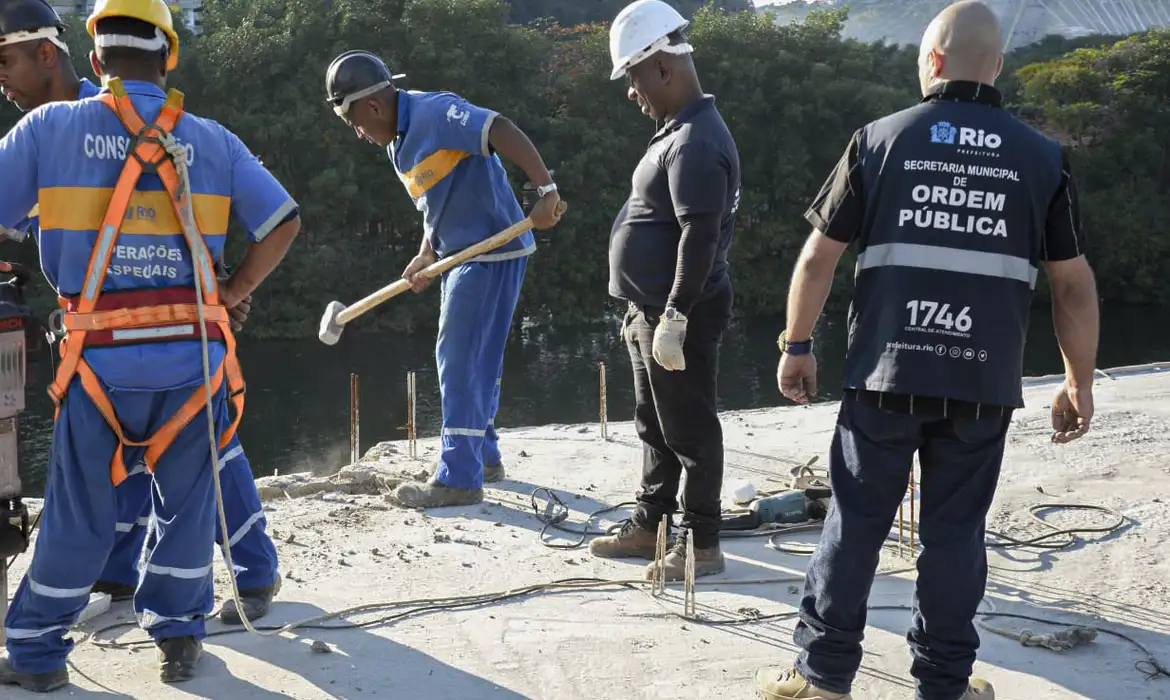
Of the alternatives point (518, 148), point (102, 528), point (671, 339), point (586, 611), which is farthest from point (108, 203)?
point (518, 148)

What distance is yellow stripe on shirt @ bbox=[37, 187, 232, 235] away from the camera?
127 inches

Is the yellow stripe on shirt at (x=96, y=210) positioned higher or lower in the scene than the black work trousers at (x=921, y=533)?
higher

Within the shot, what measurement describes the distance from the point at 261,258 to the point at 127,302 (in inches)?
16.1

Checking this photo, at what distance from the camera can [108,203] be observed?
128 inches

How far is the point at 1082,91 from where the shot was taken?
31422mm

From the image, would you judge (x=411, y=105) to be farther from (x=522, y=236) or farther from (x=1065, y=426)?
(x=1065, y=426)

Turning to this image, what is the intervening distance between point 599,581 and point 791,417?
3.56 m

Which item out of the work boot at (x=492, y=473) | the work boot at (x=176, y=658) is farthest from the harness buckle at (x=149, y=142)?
the work boot at (x=492, y=473)

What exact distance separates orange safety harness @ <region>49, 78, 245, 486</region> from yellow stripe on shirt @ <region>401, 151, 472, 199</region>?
82.1 inches

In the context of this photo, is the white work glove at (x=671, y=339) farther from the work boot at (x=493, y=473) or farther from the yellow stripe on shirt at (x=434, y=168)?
the work boot at (x=493, y=473)

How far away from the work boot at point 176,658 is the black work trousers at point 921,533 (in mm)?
Result: 1793

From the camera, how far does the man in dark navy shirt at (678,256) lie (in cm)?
413

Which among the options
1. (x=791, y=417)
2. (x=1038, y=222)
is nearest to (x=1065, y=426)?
(x=1038, y=222)

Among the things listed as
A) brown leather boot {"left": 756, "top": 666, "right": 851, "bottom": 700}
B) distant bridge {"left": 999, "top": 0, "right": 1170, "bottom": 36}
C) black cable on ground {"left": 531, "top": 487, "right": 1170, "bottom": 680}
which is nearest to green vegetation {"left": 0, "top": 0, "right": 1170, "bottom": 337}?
black cable on ground {"left": 531, "top": 487, "right": 1170, "bottom": 680}
